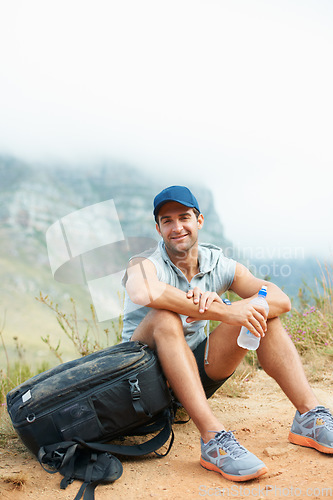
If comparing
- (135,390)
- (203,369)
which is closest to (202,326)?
(203,369)

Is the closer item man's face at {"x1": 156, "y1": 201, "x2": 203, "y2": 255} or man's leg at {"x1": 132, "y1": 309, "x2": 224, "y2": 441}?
man's leg at {"x1": 132, "y1": 309, "x2": 224, "y2": 441}

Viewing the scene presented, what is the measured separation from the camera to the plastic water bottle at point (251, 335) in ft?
9.17

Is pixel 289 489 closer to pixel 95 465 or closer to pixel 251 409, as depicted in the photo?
pixel 95 465

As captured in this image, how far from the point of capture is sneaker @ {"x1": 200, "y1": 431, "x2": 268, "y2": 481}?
2324mm

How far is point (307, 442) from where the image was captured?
2.70 m

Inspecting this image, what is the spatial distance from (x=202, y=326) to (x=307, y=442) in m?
0.97

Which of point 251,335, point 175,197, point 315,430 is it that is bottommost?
point 315,430

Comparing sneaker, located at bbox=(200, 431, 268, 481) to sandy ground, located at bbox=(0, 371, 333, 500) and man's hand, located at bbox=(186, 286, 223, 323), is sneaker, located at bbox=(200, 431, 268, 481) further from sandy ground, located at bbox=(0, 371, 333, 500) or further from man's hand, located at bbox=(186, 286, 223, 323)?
man's hand, located at bbox=(186, 286, 223, 323)

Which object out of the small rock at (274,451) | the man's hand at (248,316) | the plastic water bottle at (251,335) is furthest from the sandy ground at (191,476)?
the man's hand at (248,316)

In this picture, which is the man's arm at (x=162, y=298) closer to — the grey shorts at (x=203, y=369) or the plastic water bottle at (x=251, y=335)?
the plastic water bottle at (x=251, y=335)

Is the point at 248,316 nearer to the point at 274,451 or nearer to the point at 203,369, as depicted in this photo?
the point at 203,369

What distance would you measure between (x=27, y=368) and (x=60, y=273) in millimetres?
2165

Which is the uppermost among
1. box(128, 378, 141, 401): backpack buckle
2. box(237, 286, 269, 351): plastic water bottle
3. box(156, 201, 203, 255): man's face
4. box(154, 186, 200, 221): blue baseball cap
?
box(154, 186, 200, 221): blue baseball cap

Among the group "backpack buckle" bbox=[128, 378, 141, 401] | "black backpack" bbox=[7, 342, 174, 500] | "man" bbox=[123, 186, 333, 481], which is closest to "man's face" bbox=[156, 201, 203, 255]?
"man" bbox=[123, 186, 333, 481]
